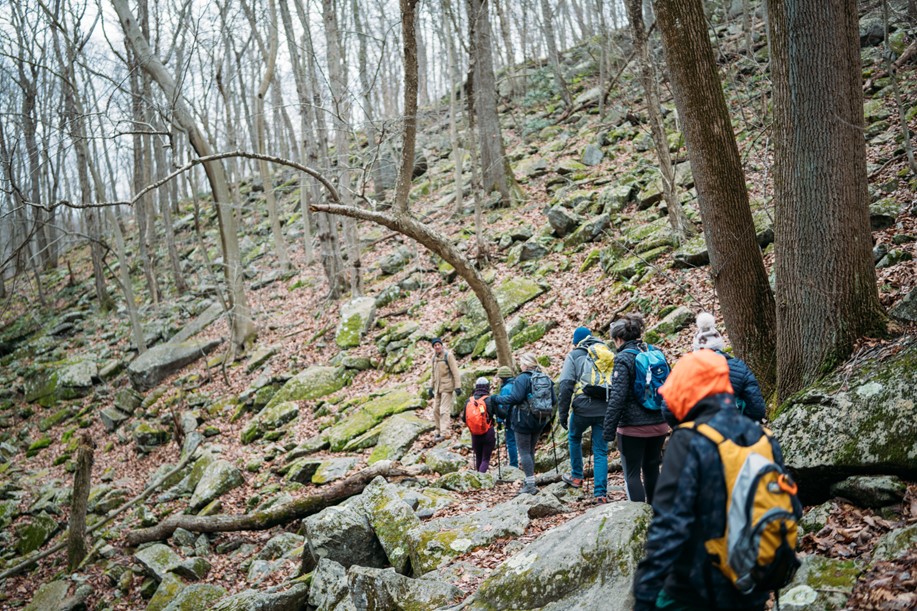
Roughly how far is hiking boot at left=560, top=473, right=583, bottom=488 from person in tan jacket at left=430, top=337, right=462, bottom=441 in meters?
3.37

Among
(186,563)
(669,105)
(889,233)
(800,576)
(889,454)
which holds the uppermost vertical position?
(669,105)

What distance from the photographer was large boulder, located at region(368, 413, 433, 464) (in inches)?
384

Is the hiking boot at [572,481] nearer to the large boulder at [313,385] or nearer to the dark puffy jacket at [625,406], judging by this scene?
the dark puffy jacket at [625,406]

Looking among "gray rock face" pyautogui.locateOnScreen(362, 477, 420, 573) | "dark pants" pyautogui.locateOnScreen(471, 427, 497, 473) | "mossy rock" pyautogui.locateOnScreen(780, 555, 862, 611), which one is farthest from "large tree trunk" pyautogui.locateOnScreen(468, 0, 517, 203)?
"mossy rock" pyautogui.locateOnScreen(780, 555, 862, 611)

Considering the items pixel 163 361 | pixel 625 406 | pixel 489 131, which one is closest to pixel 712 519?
pixel 625 406

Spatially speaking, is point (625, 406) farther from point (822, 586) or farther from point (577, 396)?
point (822, 586)

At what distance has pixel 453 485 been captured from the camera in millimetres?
7777

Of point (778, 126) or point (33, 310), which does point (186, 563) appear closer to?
point (778, 126)

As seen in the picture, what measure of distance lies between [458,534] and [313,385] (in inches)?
345

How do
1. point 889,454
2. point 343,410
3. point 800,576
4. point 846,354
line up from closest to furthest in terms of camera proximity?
point 800,576 → point 889,454 → point 846,354 → point 343,410

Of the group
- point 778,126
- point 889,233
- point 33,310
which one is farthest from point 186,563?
point 33,310

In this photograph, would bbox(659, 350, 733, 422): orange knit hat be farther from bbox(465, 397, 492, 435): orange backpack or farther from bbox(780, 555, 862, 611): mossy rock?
bbox(465, 397, 492, 435): orange backpack

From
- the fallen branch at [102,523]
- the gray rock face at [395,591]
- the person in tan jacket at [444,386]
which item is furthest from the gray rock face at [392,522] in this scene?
the fallen branch at [102,523]

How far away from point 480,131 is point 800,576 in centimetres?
1684
